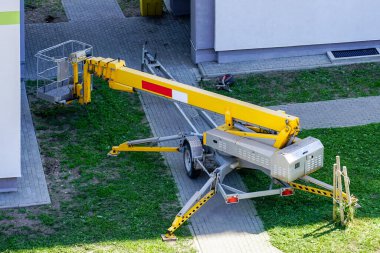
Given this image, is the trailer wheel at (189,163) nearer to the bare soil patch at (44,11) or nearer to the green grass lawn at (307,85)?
the green grass lawn at (307,85)

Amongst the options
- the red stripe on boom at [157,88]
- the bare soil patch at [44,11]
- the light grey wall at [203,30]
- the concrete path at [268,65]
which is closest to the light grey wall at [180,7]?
the bare soil patch at [44,11]

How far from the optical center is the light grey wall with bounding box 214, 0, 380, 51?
24000 millimetres

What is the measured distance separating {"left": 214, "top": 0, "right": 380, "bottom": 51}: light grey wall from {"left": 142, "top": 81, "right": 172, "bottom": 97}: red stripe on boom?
483 cm

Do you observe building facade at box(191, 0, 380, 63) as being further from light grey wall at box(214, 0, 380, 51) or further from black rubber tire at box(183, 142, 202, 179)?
black rubber tire at box(183, 142, 202, 179)

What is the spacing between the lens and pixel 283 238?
17.2 meters

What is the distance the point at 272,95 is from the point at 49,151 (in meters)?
5.63

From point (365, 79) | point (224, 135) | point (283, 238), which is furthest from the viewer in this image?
point (365, 79)

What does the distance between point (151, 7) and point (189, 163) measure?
929 centimetres

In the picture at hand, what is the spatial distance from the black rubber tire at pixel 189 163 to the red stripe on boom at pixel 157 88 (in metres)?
1.05

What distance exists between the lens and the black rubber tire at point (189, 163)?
19.0 metres

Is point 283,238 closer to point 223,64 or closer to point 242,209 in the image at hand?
point 242,209

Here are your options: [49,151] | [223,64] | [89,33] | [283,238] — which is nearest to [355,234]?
[283,238]

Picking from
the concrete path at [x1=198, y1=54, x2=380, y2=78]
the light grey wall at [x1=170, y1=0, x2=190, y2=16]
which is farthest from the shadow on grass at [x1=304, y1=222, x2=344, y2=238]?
the light grey wall at [x1=170, y1=0, x2=190, y2=16]

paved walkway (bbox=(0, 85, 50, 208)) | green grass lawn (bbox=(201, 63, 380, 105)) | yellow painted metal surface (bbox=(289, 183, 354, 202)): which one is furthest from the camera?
green grass lawn (bbox=(201, 63, 380, 105))
